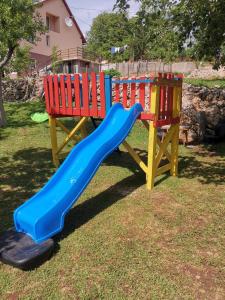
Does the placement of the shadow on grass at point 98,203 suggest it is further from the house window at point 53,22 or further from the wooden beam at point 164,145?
the house window at point 53,22

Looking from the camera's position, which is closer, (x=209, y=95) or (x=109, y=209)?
(x=109, y=209)

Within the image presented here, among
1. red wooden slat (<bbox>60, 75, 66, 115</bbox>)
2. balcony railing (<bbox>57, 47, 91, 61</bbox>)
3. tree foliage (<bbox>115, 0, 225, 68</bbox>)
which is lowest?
red wooden slat (<bbox>60, 75, 66, 115</bbox>)

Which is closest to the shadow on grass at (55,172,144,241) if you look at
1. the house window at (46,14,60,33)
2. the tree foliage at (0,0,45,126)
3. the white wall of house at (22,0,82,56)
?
the tree foliage at (0,0,45,126)

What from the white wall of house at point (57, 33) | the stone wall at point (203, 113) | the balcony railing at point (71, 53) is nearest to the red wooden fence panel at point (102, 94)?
the stone wall at point (203, 113)

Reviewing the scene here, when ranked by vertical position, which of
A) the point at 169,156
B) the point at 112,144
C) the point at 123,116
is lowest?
the point at 169,156

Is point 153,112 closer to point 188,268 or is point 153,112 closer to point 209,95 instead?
point 188,268

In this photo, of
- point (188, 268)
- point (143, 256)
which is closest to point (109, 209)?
point (143, 256)

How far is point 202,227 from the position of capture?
4.56 meters

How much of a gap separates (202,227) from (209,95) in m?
8.26

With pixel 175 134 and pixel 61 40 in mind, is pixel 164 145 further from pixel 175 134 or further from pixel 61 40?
pixel 61 40

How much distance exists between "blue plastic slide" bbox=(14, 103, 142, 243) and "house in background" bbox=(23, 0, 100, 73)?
30421mm

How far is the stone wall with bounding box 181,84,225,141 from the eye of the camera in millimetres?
9625

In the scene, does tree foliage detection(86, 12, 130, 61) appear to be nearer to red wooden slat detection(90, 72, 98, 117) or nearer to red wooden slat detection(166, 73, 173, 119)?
red wooden slat detection(90, 72, 98, 117)

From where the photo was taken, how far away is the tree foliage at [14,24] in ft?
34.9
